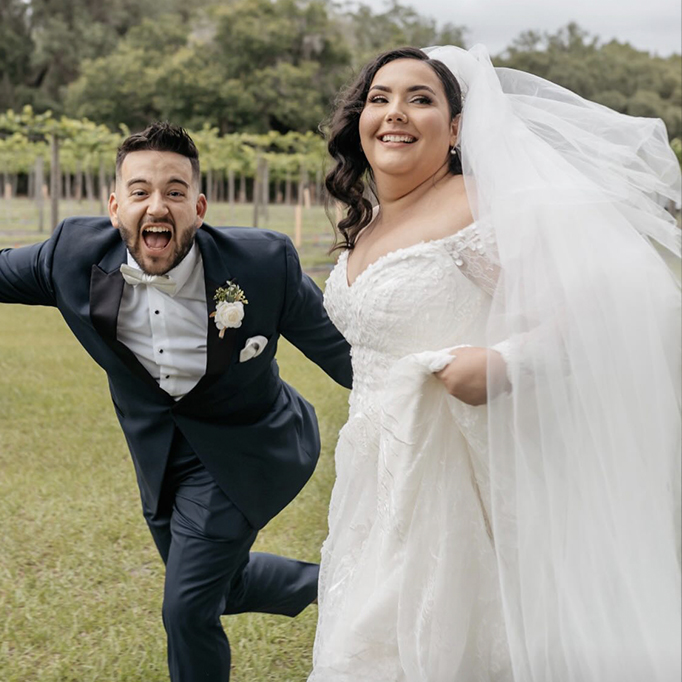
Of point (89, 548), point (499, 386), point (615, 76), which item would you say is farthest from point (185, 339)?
point (615, 76)

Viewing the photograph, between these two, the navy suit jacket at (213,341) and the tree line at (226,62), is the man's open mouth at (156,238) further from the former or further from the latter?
the tree line at (226,62)

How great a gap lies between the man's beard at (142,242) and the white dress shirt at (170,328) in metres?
0.05

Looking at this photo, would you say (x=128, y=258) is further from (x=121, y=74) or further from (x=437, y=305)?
(x=121, y=74)

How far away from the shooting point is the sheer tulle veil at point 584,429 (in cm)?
236

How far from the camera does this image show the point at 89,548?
5199 mm

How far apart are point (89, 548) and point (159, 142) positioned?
9.23ft

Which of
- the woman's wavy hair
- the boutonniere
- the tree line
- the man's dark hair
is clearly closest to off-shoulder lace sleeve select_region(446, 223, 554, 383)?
the woman's wavy hair

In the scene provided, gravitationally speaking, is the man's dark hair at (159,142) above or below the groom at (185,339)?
above

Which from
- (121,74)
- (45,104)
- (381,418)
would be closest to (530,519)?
(381,418)

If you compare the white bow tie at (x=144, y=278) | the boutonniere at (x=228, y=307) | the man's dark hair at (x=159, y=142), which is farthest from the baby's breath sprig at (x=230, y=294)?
the man's dark hair at (x=159, y=142)

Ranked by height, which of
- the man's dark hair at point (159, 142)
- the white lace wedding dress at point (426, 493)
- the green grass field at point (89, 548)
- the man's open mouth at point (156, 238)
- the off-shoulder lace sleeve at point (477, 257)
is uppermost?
the man's dark hair at point (159, 142)

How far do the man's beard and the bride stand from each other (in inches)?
19.0

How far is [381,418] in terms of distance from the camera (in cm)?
277

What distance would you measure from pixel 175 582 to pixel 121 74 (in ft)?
162
